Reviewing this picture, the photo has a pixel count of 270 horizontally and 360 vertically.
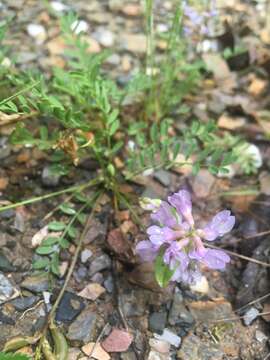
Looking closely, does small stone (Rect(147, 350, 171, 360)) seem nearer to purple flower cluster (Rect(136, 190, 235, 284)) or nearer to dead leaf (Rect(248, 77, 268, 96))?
purple flower cluster (Rect(136, 190, 235, 284))

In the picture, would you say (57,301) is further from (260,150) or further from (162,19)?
(162,19)

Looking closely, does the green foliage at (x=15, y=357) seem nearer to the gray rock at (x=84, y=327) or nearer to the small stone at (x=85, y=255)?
the gray rock at (x=84, y=327)

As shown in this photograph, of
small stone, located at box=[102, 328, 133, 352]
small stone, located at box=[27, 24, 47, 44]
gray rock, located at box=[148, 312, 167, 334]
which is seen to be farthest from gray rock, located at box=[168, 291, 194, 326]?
small stone, located at box=[27, 24, 47, 44]

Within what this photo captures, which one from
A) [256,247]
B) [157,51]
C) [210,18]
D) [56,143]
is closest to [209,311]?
[256,247]

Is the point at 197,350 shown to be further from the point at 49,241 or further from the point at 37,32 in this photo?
the point at 37,32

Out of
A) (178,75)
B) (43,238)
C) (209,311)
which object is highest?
(178,75)

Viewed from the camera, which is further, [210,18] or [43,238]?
[210,18]
